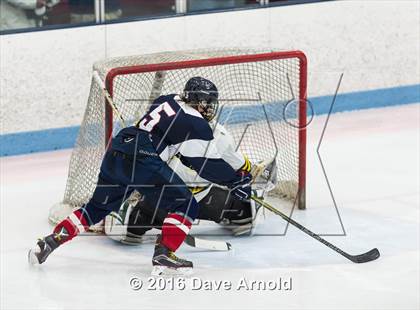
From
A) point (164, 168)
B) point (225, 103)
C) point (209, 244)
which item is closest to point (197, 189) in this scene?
point (209, 244)

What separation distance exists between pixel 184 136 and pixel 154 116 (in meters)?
0.16

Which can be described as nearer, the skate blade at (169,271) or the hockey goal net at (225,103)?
the skate blade at (169,271)

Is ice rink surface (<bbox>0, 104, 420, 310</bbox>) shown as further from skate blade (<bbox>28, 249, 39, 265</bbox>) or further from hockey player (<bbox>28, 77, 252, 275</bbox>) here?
hockey player (<bbox>28, 77, 252, 275</bbox>)

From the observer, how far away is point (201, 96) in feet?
16.7

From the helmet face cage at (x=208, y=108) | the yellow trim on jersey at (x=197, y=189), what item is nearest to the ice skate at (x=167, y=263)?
the yellow trim on jersey at (x=197, y=189)

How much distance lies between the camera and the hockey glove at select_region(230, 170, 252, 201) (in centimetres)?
520

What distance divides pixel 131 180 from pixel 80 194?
2.55 feet

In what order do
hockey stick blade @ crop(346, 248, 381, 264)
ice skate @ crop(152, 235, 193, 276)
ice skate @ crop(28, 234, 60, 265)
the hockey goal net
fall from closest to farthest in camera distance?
1. ice skate @ crop(152, 235, 193, 276)
2. ice skate @ crop(28, 234, 60, 265)
3. hockey stick blade @ crop(346, 248, 381, 264)
4. the hockey goal net

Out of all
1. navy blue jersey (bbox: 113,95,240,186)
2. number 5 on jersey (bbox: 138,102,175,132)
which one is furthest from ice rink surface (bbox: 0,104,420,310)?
number 5 on jersey (bbox: 138,102,175,132)

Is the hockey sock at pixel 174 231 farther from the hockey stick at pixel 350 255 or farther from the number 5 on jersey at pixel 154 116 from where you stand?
the hockey stick at pixel 350 255

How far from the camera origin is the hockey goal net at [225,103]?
5656 millimetres

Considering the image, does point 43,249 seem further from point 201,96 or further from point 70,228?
point 201,96

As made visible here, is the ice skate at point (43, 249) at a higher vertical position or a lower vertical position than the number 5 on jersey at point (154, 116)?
lower

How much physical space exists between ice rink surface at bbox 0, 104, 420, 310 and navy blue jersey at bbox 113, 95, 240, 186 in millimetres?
420
